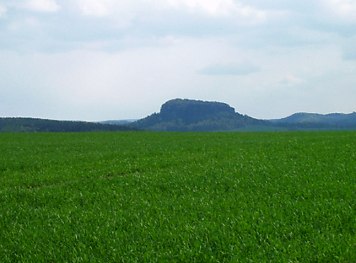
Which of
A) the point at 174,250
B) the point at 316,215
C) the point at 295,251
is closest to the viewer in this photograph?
the point at 295,251

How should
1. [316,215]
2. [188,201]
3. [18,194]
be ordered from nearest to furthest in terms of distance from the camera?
[316,215] → [188,201] → [18,194]

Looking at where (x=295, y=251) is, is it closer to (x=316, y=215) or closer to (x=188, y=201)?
(x=316, y=215)

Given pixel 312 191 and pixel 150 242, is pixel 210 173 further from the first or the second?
pixel 150 242

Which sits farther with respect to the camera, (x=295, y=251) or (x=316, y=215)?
(x=316, y=215)

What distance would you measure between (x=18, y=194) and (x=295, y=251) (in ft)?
39.3

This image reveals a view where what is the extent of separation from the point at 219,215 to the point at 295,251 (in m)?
3.36

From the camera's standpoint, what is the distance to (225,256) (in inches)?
433

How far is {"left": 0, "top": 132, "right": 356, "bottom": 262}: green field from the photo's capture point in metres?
11.4

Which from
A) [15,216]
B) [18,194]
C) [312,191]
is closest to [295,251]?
[312,191]

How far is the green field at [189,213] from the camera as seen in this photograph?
1136 centimetres

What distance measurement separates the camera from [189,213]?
14.3m

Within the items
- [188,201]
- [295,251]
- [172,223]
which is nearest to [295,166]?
[188,201]

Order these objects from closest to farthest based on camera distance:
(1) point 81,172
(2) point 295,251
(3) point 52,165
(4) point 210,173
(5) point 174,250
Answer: (2) point 295,251, (5) point 174,250, (4) point 210,173, (1) point 81,172, (3) point 52,165

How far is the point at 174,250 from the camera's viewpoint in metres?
11.5
